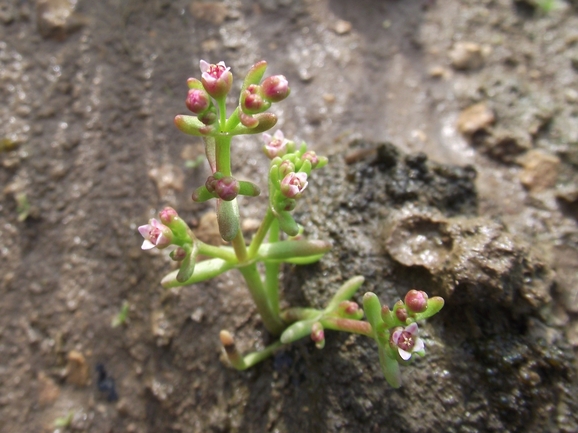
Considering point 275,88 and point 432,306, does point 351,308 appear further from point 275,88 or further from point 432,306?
point 275,88

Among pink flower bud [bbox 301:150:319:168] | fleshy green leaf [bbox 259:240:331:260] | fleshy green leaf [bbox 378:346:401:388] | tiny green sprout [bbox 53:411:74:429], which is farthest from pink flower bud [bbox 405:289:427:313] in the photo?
tiny green sprout [bbox 53:411:74:429]

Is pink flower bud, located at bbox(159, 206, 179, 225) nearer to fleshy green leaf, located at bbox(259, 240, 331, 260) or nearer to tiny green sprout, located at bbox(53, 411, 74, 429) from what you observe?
fleshy green leaf, located at bbox(259, 240, 331, 260)

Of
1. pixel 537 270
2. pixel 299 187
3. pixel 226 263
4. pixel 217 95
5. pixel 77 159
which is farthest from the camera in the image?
pixel 77 159

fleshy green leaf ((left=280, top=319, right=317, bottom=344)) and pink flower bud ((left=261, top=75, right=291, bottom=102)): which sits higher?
pink flower bud ((left=261, top=75, right=291, bottom=102))

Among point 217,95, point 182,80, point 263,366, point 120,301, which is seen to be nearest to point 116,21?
point 182,80

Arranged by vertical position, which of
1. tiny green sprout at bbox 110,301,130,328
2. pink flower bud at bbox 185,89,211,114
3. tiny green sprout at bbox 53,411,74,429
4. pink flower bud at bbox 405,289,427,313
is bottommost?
tiny green sprout at bbox 53,411,74,429

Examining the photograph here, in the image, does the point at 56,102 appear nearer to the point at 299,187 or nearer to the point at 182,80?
the point at 182,80

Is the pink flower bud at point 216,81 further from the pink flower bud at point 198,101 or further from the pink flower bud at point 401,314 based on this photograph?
the pink flower bud at point 401,314
